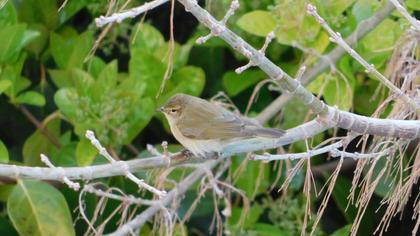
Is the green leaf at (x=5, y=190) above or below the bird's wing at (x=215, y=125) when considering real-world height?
below

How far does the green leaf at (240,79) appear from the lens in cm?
382

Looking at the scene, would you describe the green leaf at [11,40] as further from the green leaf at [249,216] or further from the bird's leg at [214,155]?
the green leaf at [249,216]

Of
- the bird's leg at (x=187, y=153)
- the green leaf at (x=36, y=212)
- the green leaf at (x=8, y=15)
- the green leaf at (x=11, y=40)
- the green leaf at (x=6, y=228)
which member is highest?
the green leaf at (x=8, y=15)

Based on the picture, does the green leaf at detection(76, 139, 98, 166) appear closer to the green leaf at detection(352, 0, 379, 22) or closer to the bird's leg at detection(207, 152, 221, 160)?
the bird's leg at detection(207, 152, 221, 160)

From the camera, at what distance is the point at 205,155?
2.95 metres

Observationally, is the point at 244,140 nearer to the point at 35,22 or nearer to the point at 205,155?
the point at 205,155

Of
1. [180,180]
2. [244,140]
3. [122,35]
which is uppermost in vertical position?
[122,35]

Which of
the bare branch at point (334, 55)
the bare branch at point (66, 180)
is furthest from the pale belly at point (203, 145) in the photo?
the bare branch at point (66, 180)

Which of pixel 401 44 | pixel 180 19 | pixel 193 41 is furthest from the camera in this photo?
pixel 180 19

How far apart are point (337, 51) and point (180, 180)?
2.78ft

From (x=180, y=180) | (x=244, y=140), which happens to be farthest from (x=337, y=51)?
(x=180, y=180)

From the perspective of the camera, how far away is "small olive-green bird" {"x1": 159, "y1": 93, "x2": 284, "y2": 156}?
10.1 feet

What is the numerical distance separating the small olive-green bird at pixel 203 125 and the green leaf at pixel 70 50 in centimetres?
61

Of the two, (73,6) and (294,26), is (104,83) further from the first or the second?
(294,26)
